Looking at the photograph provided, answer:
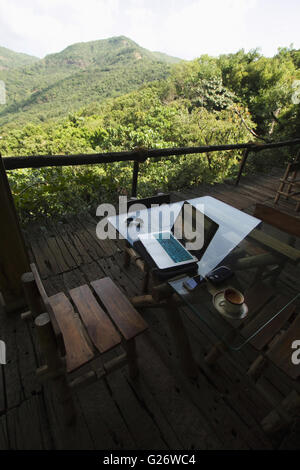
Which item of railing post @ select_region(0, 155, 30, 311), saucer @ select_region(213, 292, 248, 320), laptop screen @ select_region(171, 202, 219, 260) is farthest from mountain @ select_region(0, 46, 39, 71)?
saucer @ select_region(213, 292, 248, 320)

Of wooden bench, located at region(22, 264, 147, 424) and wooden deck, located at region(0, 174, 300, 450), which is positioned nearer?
wooden bench, located at region(22, 264, 147, 424)

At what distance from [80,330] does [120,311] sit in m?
0.23

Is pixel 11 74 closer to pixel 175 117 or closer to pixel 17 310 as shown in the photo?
pixel 175 117

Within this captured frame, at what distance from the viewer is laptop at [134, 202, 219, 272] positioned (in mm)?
1272

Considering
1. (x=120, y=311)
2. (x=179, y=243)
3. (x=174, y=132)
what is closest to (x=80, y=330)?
(x=120, y=311)

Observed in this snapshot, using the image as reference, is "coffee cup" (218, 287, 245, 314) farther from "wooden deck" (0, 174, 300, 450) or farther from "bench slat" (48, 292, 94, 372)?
"bench slat" (48, 292, 94, 372)

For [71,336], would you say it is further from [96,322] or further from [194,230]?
[194,230]

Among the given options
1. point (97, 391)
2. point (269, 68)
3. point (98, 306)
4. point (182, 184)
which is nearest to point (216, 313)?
point (98, 306)

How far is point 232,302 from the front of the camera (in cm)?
104

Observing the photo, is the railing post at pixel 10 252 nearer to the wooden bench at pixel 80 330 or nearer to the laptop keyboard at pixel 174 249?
the wooden bench at pixel 80 330

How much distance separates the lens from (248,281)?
134cm

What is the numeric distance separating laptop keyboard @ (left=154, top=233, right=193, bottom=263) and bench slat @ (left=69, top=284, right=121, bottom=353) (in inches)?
20.2

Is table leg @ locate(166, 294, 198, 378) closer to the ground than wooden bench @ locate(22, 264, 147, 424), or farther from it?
closer to the ground

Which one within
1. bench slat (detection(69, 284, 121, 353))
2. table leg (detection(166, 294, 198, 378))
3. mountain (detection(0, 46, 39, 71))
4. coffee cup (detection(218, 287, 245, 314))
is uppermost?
mountain (detection(0, 46, 39, 71))
